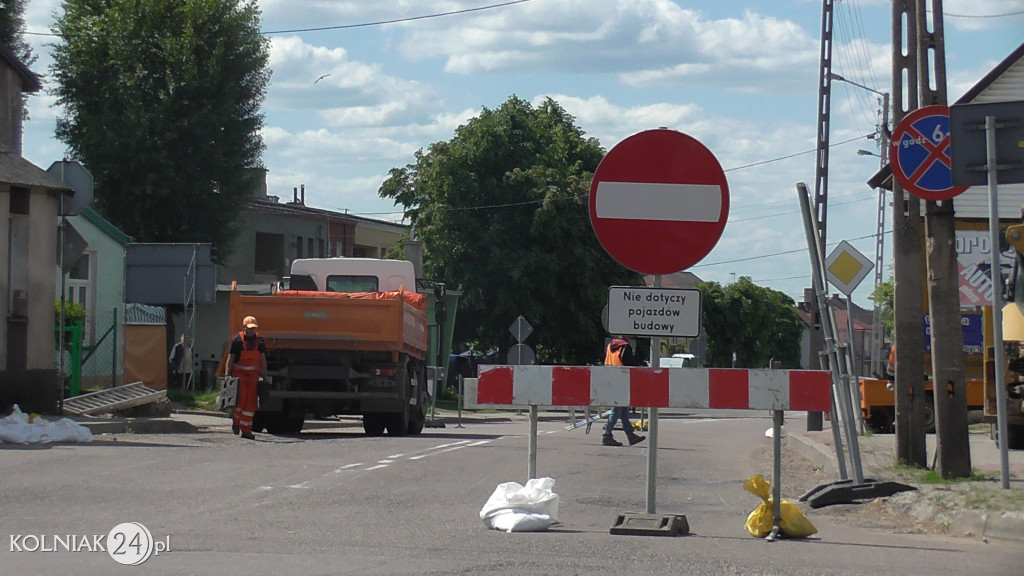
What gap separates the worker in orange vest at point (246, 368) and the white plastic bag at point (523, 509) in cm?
972

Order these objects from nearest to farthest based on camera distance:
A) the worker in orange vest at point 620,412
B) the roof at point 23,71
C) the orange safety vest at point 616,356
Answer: the worker in orange vest at point 620,412, the orange safety vest at point 616,356, the roof at point 23,71

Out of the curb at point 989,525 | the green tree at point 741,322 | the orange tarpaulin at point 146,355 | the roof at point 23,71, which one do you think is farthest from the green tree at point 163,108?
the curb at point 989,525

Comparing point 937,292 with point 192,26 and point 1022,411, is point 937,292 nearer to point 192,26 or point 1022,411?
point 1022,411

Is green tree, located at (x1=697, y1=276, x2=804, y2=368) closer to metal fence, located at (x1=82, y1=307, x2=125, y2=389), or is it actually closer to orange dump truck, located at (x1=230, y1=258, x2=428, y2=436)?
metal fence, located at (x1=82, y1=307, x2=125, y2=389)

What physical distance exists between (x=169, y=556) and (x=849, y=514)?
16.9 feet

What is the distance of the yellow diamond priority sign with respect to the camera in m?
17.7

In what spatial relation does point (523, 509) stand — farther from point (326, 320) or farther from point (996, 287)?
point (326, 320)

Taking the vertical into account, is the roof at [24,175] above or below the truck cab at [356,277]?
above

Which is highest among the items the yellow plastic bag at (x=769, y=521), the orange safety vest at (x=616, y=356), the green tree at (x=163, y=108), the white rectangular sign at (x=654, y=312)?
the green tree at (x=163, y=108)

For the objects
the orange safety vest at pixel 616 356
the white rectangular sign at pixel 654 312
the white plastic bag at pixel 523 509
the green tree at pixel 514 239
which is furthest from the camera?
the green tree at pixel 514 239

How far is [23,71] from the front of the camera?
803 inches

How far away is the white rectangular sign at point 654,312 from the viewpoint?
24.5 ft

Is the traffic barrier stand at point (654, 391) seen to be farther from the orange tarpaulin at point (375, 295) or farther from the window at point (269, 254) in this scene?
the window at point (269, 254)

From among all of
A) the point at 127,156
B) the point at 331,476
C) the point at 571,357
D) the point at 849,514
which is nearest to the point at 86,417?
the point at 331,476
